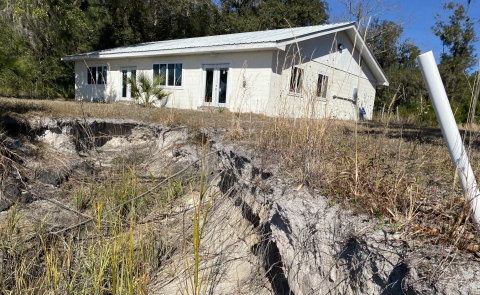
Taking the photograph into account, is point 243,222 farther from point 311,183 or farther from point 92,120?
point 92,120

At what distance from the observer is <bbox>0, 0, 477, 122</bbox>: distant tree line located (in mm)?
16312

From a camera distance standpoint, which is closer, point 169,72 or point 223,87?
point 223,87

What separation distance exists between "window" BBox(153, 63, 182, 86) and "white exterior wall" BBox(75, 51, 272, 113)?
0.19 m

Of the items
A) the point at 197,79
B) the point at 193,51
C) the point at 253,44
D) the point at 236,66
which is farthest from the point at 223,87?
the point at 253,44

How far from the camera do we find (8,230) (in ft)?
9.52

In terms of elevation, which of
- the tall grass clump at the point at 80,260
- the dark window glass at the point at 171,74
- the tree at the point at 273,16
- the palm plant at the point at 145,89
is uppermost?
the tree at the point at 273,16

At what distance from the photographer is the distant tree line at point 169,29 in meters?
16.3

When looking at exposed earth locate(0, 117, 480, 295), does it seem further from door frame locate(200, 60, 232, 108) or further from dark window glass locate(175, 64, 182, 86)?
dark window glass locate(175, 64, 182, 86)

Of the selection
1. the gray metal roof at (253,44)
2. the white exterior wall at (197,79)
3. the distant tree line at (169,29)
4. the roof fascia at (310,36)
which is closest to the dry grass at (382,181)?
the white exterior wall at (197,79)

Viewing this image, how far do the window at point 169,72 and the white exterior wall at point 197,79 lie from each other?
19cm

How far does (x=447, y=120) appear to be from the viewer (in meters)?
1.82

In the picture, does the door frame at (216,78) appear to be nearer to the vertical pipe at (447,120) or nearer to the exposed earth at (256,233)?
the exposed earth at (256,233)

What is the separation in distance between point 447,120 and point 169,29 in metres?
25.8

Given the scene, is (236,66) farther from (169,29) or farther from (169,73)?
(169,29)
